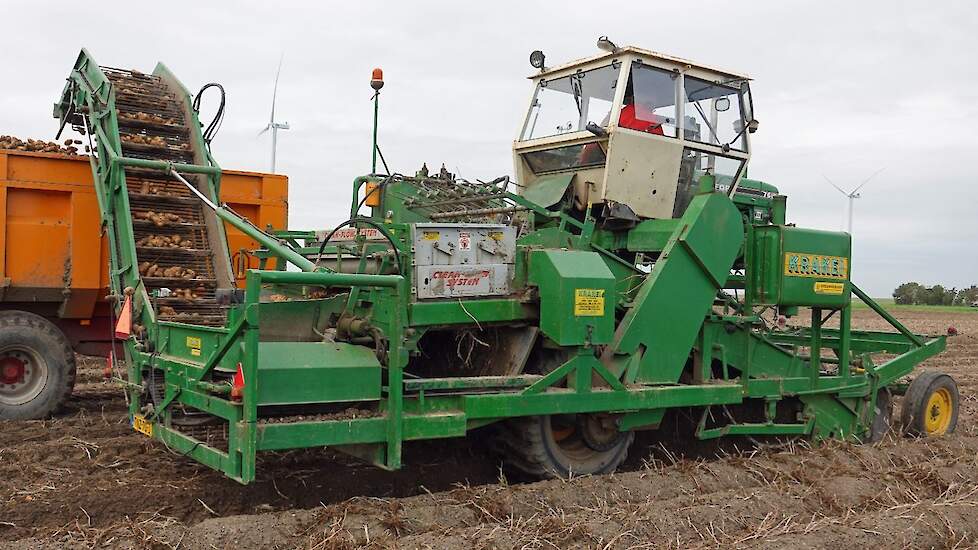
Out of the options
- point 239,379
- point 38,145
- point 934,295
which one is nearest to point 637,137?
point 239,379

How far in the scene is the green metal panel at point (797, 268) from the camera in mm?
7723

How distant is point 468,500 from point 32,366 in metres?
4.75

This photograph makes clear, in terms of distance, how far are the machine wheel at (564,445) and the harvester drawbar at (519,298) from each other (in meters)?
0.02

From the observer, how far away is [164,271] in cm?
714

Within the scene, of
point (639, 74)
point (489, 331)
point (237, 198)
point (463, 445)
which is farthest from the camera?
point (237, 198)

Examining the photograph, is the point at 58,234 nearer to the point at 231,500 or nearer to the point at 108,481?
the point at 108,481

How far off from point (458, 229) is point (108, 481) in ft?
8.96

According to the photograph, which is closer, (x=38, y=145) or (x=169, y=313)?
(x=169, y=313)

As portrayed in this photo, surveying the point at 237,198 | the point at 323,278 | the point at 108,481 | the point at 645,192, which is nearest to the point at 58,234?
the point at 237,198

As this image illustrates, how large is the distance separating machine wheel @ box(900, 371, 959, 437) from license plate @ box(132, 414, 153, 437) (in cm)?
650

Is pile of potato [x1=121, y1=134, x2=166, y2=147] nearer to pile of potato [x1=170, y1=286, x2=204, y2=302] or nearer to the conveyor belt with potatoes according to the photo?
the conveyor belt with potatoes

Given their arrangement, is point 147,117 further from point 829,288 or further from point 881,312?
point 881,312

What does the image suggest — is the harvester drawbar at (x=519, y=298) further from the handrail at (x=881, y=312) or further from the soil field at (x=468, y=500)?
the soil field at (x=468, y=500)

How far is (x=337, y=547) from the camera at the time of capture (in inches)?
182
